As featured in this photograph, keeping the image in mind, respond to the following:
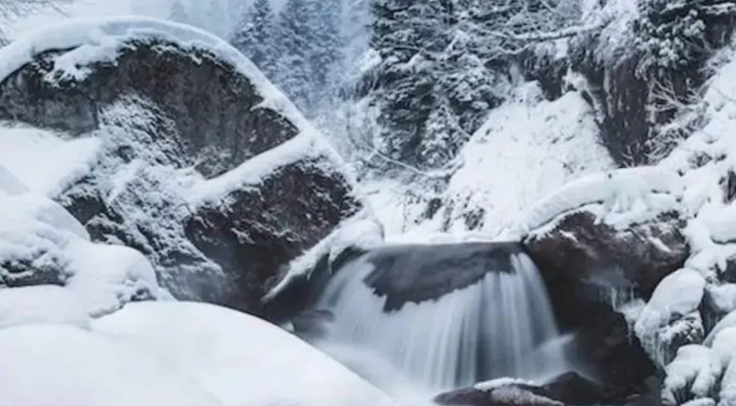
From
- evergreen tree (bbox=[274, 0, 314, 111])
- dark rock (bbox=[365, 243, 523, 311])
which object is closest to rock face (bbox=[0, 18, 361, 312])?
dark rock (bbox=[365, 243, 523, 311])

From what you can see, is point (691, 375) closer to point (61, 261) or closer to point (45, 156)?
point (61, 261)

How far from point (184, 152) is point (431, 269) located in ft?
8.82

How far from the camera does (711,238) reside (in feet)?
18.6

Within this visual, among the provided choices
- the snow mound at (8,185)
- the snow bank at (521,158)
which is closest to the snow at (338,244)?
the snow bank at (521,158)

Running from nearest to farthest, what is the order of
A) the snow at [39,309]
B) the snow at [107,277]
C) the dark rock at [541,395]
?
the snow at [39,309] → the snow at [107,277] → the dark rock at [541,395]

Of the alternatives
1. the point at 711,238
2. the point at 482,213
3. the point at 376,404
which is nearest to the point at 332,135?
the point at 482,213

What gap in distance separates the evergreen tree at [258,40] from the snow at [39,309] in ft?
70.7

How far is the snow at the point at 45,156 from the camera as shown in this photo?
6336 millimetres

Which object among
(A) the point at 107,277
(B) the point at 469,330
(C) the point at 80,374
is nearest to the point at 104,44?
(B) the point at 469,330

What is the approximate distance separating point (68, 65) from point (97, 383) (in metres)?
6.02

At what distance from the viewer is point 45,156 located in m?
6.67

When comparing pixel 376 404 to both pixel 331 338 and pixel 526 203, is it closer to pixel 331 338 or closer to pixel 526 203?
pixel 331 338

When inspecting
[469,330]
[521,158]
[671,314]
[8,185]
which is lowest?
[469,330]

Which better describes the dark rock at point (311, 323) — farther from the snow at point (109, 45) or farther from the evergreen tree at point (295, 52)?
the evergreen tree at point (295, 52)
